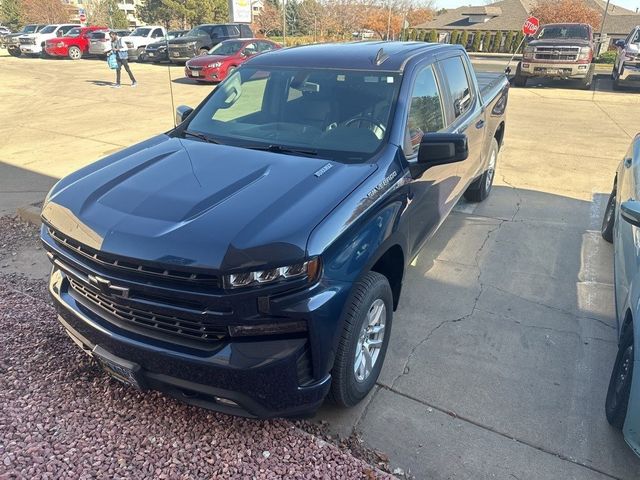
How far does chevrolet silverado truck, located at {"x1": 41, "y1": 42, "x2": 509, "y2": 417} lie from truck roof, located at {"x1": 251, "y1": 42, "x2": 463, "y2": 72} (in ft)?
0.09

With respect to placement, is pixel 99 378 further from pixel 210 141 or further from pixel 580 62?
pixel 580 62

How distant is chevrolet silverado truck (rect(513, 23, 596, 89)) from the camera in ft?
51.9

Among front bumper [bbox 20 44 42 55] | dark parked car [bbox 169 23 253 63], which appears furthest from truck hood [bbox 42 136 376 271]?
front bumper [bbox 20 44 42 55]

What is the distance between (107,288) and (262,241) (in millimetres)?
788

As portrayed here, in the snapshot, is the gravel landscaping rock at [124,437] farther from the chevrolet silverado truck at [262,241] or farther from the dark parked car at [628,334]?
the dark parked car at [628,334]

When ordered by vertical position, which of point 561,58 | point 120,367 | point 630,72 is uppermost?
point 561,58

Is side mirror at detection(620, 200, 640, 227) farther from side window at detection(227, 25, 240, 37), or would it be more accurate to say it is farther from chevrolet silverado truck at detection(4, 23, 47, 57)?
chevrolet silverado truck at detection(4, 23, 47, 57)

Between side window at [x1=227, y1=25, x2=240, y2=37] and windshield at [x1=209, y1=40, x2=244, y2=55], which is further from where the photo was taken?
side window at [x1=227, y1=25, x2=240, y2=37]

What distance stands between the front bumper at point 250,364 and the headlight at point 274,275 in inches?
3.2

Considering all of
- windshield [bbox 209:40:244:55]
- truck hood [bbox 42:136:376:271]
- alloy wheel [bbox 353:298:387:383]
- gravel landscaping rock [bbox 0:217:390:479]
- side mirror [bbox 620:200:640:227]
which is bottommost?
gravel landscaping rock [bbox 0:217:390:479]

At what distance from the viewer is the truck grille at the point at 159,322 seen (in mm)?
2205

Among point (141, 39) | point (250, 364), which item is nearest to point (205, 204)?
point (250, 364)

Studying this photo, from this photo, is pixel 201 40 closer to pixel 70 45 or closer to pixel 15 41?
pixel 70 45

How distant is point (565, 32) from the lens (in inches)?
677
